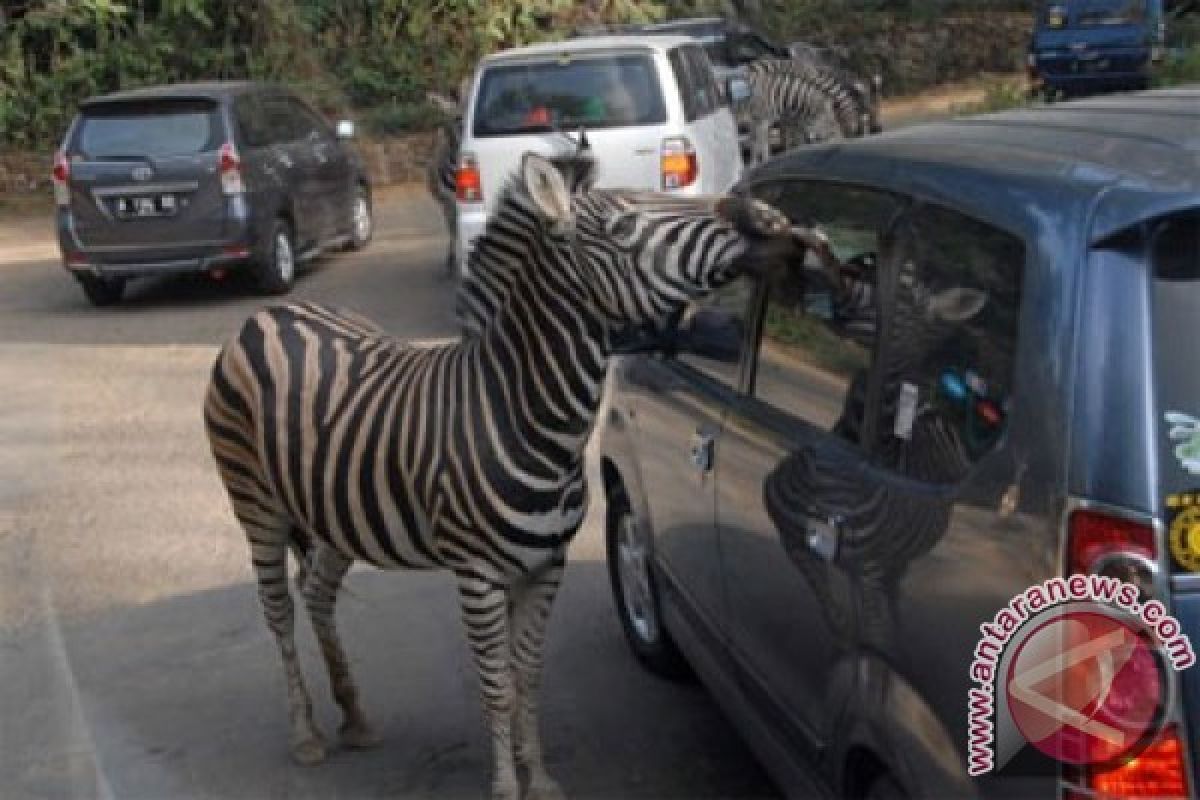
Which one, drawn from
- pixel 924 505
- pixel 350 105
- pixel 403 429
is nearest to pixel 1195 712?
pixel 924 505

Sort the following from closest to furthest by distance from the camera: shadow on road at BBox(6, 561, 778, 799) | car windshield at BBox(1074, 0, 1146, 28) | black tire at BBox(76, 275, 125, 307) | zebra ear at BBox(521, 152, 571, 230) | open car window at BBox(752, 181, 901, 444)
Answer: open car window at BBox(752, 181, 901, 444) → zebra ear at BBox(521, 152, 571, 230) → shadow on road at BBox(6, 561, 778, 799) → black tire at BBox(76, 275, 125, 307) → car windshield at BBox(1074, 0, 1146, 28)

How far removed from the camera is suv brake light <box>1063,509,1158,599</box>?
274 cm

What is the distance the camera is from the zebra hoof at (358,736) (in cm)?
573

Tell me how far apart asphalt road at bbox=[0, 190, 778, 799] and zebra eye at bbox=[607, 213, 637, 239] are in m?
1.79

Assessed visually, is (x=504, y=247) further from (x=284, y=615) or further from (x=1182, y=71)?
(x=1182, y=71)

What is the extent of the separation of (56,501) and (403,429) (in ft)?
16.0

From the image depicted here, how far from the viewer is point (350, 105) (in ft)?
86.0

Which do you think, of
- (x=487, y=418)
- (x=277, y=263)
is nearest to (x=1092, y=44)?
(x=277, y=263)

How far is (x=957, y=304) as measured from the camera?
3367 mm

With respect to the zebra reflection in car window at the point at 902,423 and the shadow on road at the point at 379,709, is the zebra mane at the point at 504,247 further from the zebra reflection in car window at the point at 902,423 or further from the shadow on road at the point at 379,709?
the shadow on road at the point at 379,709

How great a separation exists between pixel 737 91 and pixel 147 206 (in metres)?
5.83

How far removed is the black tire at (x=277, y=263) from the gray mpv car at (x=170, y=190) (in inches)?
0.4

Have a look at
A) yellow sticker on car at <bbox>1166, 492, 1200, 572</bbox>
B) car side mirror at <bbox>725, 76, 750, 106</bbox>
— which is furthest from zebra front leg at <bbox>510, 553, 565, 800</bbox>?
car side mirror at <bbox>725, 76, 750, 106</bbox>

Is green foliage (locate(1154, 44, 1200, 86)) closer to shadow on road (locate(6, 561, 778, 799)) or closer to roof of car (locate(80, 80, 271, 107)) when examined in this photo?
roof of car (locate(80, 80, 271, 107))
